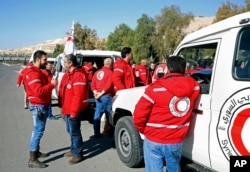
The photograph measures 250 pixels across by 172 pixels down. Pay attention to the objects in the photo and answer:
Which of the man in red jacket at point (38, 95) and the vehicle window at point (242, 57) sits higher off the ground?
the vehicle window at point (242, 57)

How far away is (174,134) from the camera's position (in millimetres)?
3500

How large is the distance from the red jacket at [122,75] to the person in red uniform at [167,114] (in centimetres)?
336

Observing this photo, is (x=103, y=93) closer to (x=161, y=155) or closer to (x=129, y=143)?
(x=129, y=143)

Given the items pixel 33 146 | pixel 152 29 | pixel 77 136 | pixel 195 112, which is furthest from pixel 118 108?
pixel 152 29

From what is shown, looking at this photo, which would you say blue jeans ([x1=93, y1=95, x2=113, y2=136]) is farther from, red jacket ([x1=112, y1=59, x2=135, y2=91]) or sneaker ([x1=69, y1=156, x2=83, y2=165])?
sneaker ([x1=69, y1=156, x2=83, y2=165])

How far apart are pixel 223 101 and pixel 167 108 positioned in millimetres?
597

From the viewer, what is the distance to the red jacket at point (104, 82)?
24.2ft

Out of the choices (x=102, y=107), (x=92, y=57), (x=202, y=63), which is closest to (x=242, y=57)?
(x=202, y=63)

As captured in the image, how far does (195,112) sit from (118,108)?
2.17 meters

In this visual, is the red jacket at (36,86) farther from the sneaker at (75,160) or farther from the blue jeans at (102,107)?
the blue jeans at (102,107)

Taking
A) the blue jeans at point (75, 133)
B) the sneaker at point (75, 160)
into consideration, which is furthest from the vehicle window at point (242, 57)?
the sneaker at point (75, 160)

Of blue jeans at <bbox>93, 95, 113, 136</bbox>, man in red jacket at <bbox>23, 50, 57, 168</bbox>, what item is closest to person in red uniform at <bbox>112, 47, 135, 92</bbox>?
blue jeans at <bbox>93, 95, 113, 136</bbox>

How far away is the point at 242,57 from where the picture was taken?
343 cm

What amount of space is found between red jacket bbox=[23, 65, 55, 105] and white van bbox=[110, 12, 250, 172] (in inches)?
98.7
